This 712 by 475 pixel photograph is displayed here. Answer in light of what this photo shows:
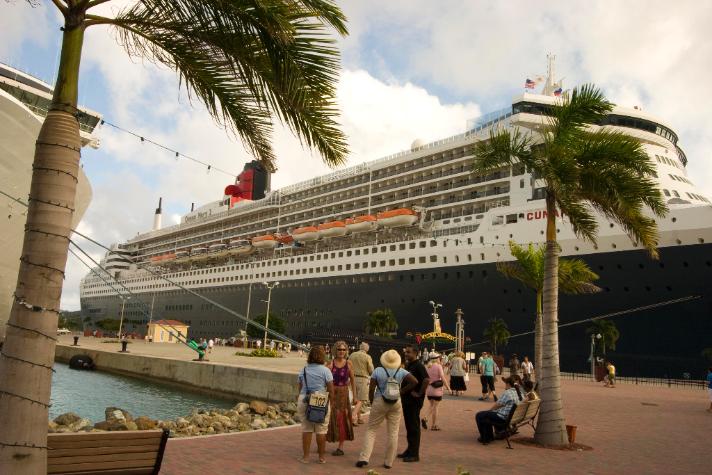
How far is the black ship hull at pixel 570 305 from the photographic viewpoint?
22.8m

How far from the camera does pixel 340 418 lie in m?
6.74

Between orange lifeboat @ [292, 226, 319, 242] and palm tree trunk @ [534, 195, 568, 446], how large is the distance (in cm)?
3290

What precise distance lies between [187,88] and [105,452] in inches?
121

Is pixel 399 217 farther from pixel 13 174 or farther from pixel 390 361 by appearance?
pixel 390 361

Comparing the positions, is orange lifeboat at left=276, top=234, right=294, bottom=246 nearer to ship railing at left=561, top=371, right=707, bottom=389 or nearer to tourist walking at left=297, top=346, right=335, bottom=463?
ship railing at left=561, top=371, right=707, bottom=389

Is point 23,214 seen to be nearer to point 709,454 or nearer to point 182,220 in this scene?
point 709,454

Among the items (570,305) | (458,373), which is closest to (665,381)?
(570,305)

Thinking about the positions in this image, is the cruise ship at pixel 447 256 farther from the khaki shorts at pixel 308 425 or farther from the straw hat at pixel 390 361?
the khaki shorts at pixel 308 425

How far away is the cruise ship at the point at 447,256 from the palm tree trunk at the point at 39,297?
463 inches

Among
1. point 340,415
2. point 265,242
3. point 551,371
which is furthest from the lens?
point 265,242

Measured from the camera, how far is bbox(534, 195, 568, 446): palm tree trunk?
7.89 meters

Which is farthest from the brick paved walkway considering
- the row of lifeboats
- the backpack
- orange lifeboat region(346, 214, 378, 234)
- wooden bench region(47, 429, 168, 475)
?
orange lifeboat region(346, 214, 378, 234)

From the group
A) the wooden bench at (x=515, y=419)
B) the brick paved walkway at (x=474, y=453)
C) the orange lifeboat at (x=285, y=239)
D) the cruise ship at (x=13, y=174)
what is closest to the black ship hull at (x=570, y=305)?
the cruise ship at (x=13, y=174)

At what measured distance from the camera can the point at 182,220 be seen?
219 ft
